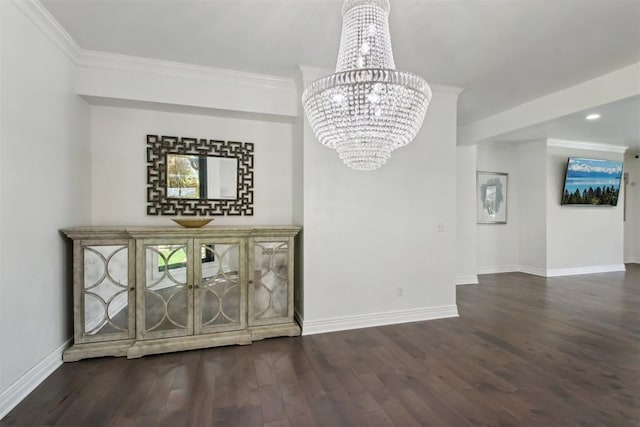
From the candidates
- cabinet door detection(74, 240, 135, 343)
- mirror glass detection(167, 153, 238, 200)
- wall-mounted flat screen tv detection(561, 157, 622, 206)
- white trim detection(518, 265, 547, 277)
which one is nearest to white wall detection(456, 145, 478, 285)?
white trim detection(518, 265, 547, 277)

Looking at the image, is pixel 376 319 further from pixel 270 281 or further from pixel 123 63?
pixel 123 63

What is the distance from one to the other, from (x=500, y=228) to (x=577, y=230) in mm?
1507

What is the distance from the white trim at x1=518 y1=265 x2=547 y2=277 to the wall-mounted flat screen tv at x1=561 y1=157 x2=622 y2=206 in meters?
1.37

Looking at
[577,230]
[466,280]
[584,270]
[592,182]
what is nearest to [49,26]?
[466,280]

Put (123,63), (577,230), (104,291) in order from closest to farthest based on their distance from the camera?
(104,291)
(123,63)
(577,230)

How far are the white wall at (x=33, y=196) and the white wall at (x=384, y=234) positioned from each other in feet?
6.75

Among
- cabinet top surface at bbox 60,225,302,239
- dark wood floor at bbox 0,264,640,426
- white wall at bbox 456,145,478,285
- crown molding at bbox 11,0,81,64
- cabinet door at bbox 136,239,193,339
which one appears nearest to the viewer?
dark wood floor at bbox 0,264,640,426

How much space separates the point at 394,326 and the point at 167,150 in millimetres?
3029

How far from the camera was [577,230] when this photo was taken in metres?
6.00

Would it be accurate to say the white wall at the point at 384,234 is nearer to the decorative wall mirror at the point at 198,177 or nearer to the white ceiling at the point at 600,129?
the decorative wall mirror at the point at 198,177

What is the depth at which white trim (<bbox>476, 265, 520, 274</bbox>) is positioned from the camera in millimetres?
5875

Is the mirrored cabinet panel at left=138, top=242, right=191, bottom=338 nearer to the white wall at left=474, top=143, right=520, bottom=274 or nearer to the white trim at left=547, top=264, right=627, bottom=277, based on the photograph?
the white wall at left=474, top=143, right=520, bottom=274

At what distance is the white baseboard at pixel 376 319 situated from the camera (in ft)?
10.1

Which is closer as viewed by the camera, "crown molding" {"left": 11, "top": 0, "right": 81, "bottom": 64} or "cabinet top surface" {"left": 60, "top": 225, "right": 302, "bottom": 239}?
"crown molding" {"left": 11, "top": 0, "right": 81, "bottom": 64}
